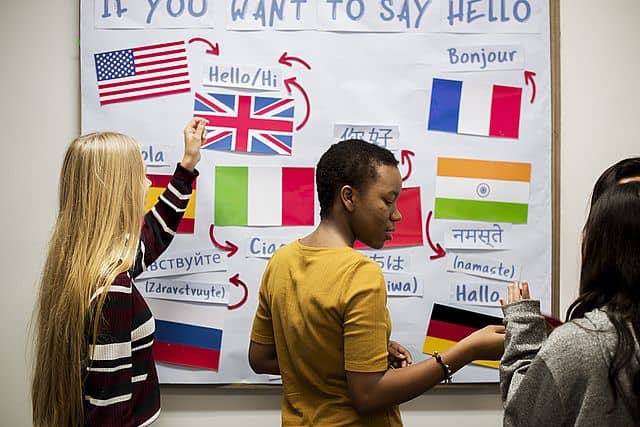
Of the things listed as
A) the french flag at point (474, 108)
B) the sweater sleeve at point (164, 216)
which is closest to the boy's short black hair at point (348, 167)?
the sweater sleeve at point (164, 216)

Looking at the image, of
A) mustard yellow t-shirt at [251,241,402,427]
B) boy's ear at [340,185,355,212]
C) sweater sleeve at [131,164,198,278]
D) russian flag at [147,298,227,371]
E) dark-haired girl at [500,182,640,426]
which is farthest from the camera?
russian flag at [147,298,227,371]

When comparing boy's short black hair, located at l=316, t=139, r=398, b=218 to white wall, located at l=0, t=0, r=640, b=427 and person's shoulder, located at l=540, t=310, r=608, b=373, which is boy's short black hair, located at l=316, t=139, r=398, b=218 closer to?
person's shoulder, located at l=540, t=310, r=608, b=373

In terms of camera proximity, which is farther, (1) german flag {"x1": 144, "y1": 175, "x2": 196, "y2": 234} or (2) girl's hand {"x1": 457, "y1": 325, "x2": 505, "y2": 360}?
(1) german flag {"x1": 144, "y1": 175, "x2": 196, "y2": 234}

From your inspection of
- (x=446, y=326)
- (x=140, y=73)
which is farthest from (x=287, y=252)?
(x=140, y=73)

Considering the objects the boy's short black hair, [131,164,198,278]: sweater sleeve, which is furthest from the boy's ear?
[131,164,198,278]: sweater sleeve

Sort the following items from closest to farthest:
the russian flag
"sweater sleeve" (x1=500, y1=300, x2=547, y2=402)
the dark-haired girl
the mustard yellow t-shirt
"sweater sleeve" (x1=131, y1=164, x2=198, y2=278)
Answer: the dark-haired girl → "sweater sleeve" (x1=500, y1=300, x2=547, y2=402) → the mustard yellow t-shirt → "sweater sleeve" (x1=131, y1=164, x2=198, y2=278) → the russian flag

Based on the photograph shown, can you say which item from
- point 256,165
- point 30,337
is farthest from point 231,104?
point 30,337

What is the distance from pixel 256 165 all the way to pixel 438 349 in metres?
0.78

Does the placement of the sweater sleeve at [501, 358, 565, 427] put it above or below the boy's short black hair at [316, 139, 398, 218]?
below

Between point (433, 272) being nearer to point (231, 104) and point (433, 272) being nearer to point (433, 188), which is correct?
point (433, 188)

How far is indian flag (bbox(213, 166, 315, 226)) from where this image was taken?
211 centimetres

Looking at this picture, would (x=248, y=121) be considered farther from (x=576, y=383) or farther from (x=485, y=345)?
(x=576, y=383)

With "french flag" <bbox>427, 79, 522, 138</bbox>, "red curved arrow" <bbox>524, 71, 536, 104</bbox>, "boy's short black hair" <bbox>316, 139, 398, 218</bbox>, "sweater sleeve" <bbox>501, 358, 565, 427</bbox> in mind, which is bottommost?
"sweater sleeve" <bbox>501, 358, 565, 427</bbox>

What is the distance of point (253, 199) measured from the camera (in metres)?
2.11
